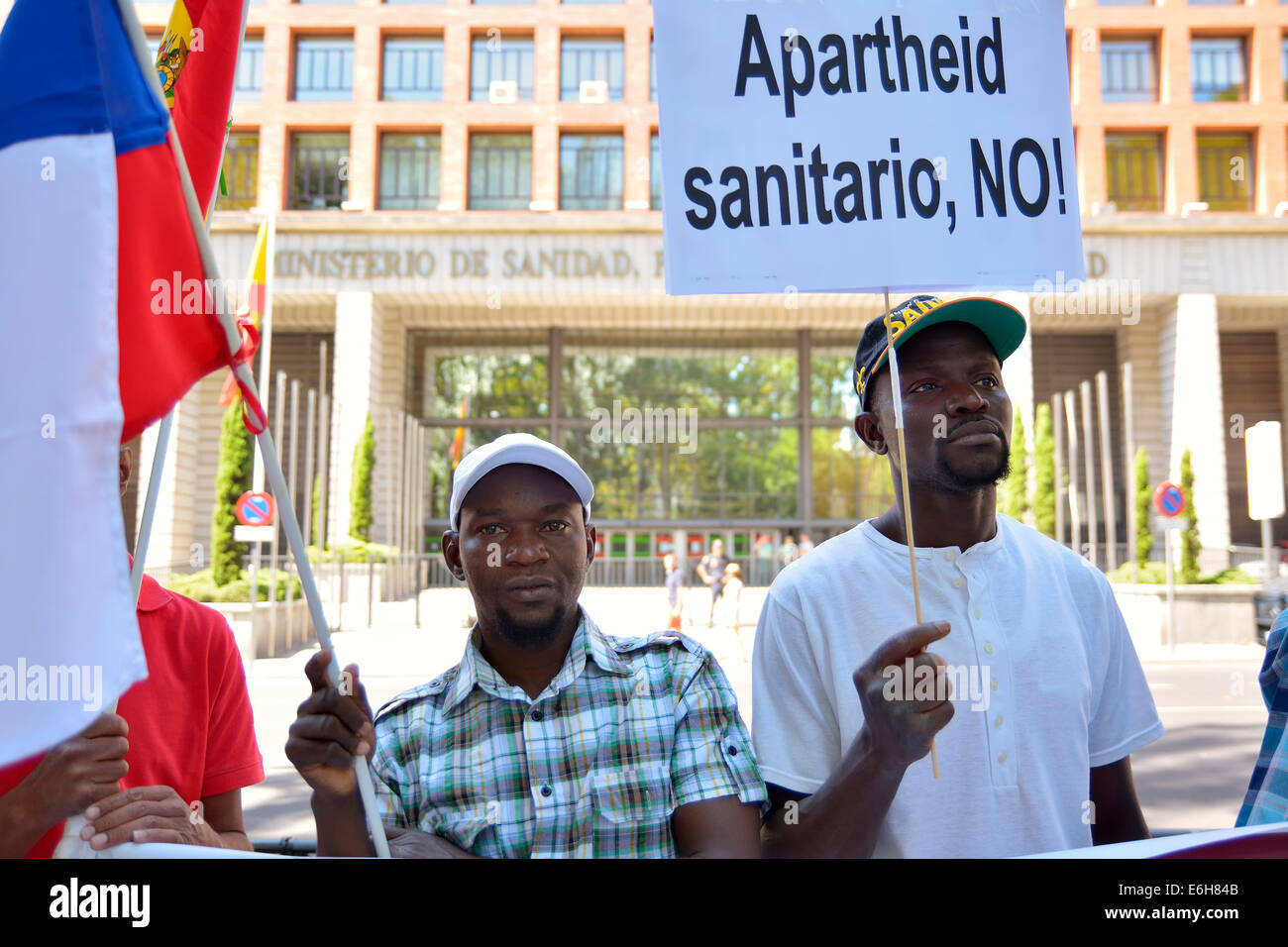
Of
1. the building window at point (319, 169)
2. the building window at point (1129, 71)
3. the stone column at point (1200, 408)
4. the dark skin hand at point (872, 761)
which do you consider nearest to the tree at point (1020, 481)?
the stone column at point (1200, 408)

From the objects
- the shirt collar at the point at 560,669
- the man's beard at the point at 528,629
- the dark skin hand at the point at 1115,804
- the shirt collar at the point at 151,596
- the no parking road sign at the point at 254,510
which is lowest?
the dark skin hand at the point at 1115,804

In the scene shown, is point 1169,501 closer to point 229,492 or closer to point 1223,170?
point 229,492

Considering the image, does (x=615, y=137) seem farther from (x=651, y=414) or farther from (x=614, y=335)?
(x=651, y=414)

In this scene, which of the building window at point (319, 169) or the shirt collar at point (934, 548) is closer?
the shirt collar at point (934, 548)

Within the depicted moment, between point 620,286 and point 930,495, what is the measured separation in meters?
26.3

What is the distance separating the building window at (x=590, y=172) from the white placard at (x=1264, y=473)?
64.4ft

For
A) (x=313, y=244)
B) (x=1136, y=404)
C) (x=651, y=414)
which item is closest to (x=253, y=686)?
(x=313, y=244)

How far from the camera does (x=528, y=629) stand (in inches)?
79.2

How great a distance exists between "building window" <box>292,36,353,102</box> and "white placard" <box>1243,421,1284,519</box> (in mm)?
26781

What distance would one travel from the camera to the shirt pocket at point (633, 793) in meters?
1.89

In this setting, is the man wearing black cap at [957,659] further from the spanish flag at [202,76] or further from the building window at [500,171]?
the building window at [500,171]

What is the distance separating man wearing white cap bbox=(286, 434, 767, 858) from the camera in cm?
188

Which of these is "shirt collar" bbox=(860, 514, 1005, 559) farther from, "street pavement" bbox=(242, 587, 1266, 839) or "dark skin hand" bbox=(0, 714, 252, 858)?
"street pavement" bbox=(242, 587, 1266, 839)

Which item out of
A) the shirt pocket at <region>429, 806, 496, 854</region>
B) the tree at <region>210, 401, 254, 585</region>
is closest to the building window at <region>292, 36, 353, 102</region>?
the tree at <region>210, 401, 254, 585</region>
